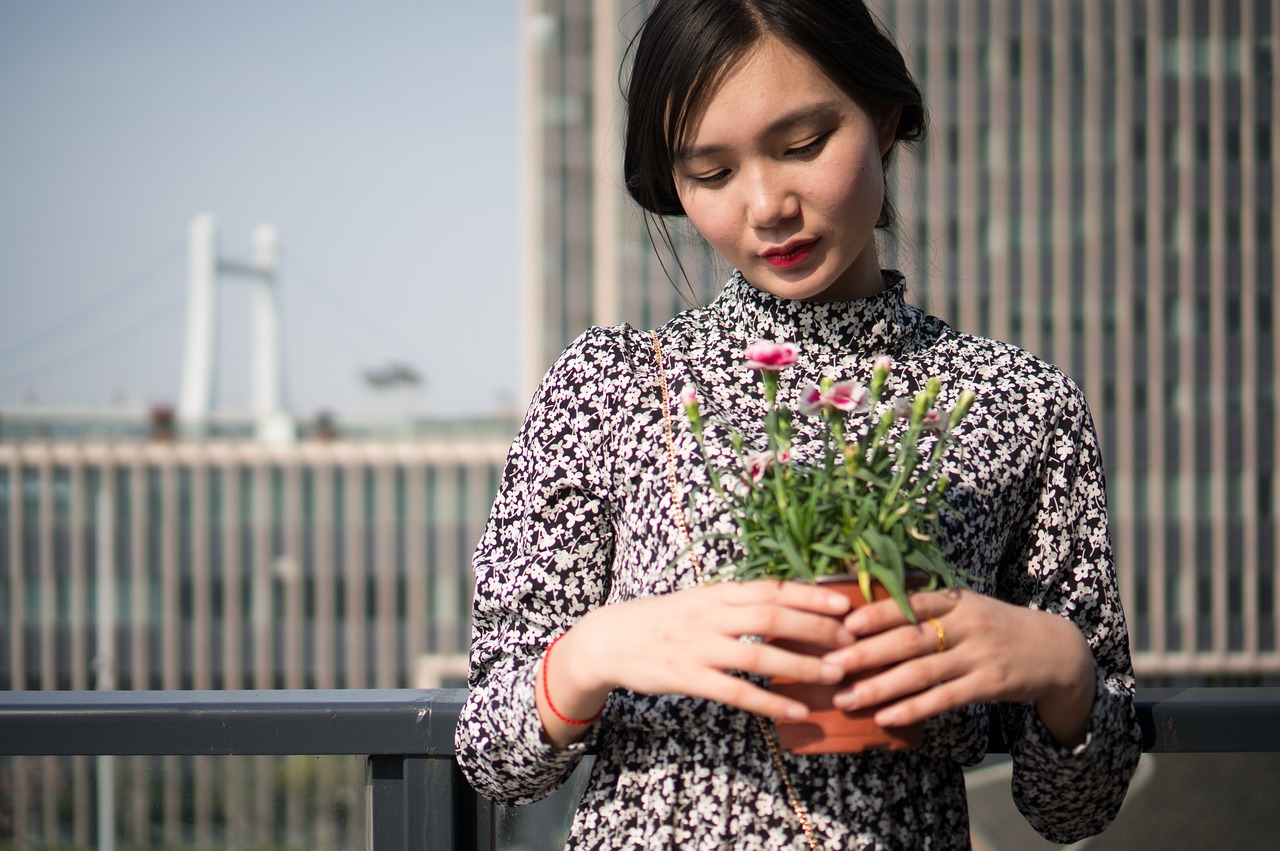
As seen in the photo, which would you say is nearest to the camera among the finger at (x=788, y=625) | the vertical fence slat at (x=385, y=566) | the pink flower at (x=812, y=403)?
the finger at (x=788, y=625)

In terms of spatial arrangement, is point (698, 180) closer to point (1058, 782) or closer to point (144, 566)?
point (1058, 782)

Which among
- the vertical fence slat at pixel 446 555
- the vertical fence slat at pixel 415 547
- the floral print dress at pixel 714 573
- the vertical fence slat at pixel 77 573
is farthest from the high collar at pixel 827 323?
the vertical fence slat at pixel 77 573

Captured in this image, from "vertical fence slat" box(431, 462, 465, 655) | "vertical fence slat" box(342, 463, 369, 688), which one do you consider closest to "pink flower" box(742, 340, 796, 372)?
"vertical fence slat" box(431, 462, 465, 655)

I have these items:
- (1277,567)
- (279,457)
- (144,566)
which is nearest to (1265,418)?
(1277,567)

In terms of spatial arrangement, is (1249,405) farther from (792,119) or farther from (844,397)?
(844,397)

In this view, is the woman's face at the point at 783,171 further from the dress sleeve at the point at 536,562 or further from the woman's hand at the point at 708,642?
the woman's hand at the point at 708,642

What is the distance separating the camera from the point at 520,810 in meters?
1.72

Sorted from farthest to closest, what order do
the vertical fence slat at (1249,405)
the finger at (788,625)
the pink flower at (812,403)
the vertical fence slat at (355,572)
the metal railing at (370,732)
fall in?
1. the vertical fence slat at (1249,405)
2. the vertical fence slat at (355,572)
3. the metal railing at (370,732)
4. the pink flower at (812,403)
5. the finger at (788,625)

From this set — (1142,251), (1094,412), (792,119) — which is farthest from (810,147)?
(1142,251)

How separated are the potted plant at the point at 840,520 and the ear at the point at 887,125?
0.37 metres

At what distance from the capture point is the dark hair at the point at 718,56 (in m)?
1.28

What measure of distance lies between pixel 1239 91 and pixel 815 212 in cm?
6229

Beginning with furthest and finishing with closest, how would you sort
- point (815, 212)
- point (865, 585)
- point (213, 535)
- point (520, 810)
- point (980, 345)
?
point (213, 535) < point (520, 810) < point (980, 345) < point (815, 212) < point (865, 585)

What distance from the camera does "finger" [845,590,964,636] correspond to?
1011 millimetres
